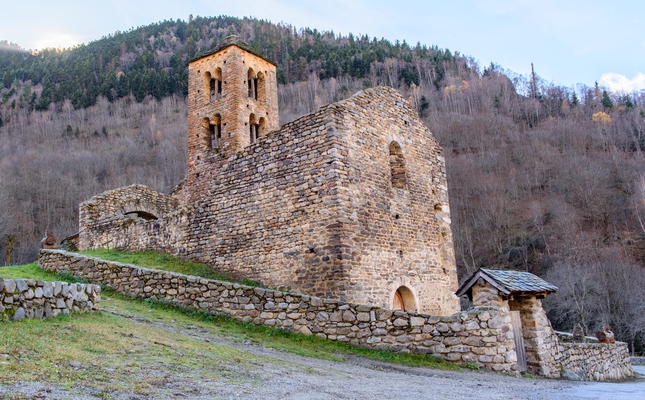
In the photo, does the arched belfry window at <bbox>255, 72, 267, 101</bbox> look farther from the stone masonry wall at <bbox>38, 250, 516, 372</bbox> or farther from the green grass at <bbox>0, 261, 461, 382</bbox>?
the stone masonry wall at <bbox>38, 250, 516, 372</bbox>

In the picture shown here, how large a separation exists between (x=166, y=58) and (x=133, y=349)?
9129 centimetres

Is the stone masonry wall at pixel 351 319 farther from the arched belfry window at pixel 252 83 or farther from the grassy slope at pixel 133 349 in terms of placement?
the arched belfry window at pixel 252 83

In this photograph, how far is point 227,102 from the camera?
2255 centimetres

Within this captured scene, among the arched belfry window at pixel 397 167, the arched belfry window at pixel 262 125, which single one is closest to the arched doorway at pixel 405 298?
the arched belfry window at pixel 397 167

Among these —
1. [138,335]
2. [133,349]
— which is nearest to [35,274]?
[138,335]

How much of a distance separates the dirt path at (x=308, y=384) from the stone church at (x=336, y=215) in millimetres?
3323

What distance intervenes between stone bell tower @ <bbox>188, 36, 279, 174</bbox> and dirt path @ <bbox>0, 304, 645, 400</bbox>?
45.1ft

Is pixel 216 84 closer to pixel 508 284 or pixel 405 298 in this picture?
pixel 405 298

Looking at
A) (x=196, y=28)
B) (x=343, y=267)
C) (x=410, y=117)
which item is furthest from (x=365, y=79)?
(x=343, y=267)

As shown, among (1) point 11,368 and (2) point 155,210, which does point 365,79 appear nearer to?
(2) point 155,210

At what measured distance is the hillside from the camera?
122ft

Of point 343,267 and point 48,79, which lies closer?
point 343,267

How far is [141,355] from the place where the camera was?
5.85 m

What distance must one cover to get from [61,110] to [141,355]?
8558cm
